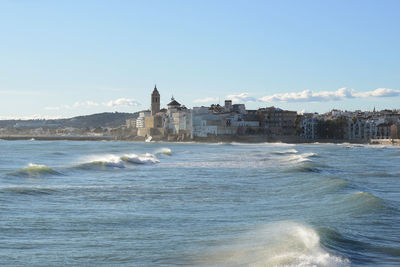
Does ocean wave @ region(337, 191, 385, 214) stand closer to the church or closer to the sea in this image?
the sea

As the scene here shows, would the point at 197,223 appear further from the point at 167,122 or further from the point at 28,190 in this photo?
the point at 167,122

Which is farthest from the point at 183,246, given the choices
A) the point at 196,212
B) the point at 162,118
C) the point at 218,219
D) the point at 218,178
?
the point at 162,118

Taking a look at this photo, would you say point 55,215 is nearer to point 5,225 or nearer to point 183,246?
point 5,225

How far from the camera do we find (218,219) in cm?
1481

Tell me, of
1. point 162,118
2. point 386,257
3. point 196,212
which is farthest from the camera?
point 162,118

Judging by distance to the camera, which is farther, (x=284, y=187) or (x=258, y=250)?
(x=284, y=187)

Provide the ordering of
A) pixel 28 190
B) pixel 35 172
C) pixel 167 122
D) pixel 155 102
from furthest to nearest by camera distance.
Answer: pixel 155 102
pixel 167 122
pixel 35 172
pixel 28 190

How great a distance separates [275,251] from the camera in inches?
441

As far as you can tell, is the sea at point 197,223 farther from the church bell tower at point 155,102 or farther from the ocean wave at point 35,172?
the church bell tower at point 155,102

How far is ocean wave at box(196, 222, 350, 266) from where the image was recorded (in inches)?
408

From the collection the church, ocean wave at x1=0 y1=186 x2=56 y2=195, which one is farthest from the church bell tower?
ocean wave at x1=0 y1=186 x2=56 y2=195

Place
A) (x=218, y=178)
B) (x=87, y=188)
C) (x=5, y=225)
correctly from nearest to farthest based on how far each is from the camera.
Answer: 1. (x=5, y=225)
2. (x=87, y=188)
3. (x=218, y=178)

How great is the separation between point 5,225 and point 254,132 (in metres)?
109

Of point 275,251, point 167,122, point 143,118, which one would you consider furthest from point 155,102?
point 275,251
